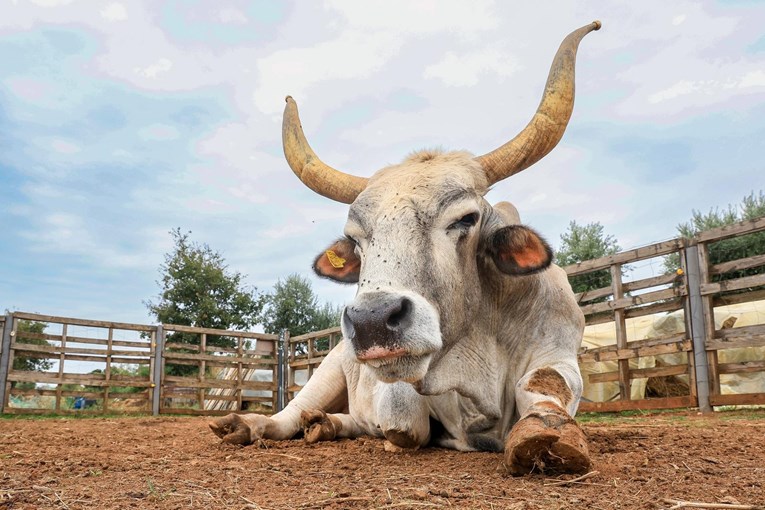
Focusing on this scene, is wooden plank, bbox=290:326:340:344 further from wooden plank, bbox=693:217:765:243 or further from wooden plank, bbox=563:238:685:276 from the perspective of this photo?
wooden plank, bbox=693:217:765:243

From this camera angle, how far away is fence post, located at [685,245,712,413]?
8.54 metres

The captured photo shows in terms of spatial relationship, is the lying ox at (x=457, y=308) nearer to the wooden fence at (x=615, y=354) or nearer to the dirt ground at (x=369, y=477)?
the dirt ground at (x=369, y=477)

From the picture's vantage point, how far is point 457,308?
3428mm

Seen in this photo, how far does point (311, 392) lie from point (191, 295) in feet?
73.6

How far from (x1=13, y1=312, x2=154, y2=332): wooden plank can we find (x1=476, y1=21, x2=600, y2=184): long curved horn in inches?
513

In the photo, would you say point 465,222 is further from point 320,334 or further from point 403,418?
point 320,334

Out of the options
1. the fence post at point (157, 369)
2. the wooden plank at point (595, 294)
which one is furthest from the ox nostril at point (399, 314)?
the fence post at point (157, 369)

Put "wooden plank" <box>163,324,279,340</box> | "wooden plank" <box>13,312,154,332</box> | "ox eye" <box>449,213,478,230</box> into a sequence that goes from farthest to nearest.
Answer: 1. "wooden plank" <box>163,324,279,340</box>
2. "wooden plank" <box>13,312,154,332</box>
3. "ox eye" <box>449,213,478,230</box>

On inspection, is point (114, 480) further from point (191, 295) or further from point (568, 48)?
point (191, 295)

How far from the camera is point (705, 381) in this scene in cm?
854

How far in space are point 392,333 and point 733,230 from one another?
7.09 meters

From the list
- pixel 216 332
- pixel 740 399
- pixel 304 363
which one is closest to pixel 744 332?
pixel 740 399

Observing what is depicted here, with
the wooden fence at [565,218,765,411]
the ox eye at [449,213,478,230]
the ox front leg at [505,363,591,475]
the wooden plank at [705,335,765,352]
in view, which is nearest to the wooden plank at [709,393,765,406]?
the wooden fence at [565,218,765,411]

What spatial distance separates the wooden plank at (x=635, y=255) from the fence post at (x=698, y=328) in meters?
0.19
